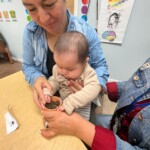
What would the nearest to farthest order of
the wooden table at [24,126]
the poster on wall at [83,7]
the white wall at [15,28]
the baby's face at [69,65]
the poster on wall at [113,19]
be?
the wooden table at [24,126] → the baby's face at [69,65] → the poster on wall at [113,19] → the poster on wall at [83,7] → the white wall at [15,28]

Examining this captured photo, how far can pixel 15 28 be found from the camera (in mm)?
2744

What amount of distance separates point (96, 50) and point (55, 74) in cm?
30

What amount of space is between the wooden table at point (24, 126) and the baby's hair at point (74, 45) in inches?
13.7

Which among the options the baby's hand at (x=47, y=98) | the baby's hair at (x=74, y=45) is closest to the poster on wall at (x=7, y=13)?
the baby's hair at (x=74, y=45)

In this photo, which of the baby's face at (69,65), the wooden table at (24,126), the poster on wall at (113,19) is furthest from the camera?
the poster on wall at (113,19)

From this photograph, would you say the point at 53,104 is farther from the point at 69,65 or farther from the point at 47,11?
the point at 47,11

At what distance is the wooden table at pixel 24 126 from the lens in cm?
64

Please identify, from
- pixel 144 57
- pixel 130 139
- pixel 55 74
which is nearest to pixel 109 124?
pixel 130 139

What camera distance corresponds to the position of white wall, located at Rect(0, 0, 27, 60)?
8.13ft

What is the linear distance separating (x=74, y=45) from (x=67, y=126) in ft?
1.23

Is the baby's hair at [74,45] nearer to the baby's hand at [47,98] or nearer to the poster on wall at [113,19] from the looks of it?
the baby's hand at [47,98]

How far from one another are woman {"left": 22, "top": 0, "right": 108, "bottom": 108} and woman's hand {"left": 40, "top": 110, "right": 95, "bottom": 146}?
0.45ft

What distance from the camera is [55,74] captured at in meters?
0.89

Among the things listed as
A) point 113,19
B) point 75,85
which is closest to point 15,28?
point 113,19
